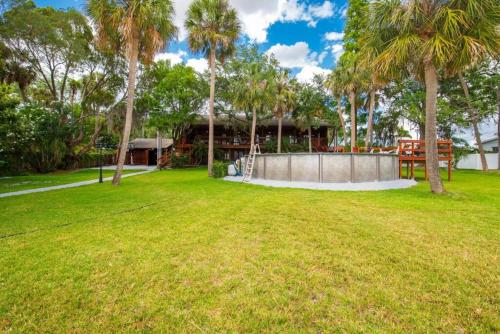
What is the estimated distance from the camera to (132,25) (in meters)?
10.3

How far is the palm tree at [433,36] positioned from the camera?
7059 millimetres

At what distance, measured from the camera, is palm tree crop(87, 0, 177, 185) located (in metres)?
10.3

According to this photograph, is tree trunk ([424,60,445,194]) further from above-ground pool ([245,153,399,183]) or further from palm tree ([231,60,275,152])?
palm tree ([231,60,275,152])

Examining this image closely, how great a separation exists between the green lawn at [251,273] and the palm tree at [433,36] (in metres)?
4.67

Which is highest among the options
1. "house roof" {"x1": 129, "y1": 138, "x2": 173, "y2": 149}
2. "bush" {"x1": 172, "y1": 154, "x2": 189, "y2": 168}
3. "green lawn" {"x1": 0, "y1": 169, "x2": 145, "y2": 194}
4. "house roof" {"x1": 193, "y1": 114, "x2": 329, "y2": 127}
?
"house roof" {"x1": 193, "y1": 114, "x2": 329, "y2": 127}

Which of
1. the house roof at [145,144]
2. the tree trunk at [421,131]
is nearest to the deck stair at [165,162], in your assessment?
the house roof at [145,144]

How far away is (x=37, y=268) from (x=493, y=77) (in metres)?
28.8

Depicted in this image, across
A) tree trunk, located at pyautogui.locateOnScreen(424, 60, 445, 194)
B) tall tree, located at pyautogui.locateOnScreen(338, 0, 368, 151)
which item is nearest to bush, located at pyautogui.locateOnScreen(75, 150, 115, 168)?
tall tree, located at pyautogui.locateOnScreen(338, 0, 368, 151)

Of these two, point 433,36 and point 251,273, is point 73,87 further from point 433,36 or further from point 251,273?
A: point 433,36

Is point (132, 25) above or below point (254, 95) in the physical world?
above

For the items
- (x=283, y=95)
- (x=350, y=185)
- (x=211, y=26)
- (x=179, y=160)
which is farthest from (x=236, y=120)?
(x=350, y=185)

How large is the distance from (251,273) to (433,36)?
30.7 ft

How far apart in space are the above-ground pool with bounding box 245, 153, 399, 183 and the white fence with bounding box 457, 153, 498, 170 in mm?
18851

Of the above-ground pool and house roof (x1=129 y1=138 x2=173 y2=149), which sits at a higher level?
house roof (x1=129 y1=138 x2=173 y2=149)
